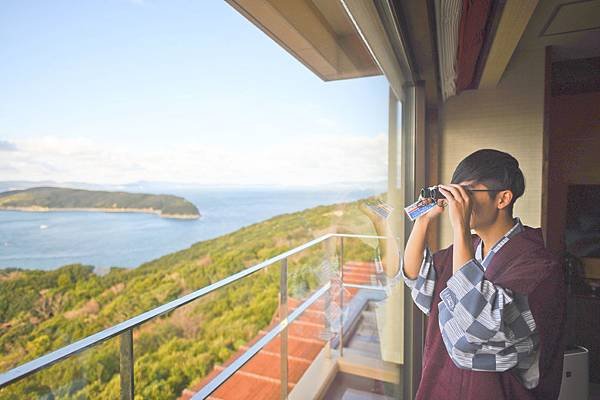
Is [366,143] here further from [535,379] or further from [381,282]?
[535,379]

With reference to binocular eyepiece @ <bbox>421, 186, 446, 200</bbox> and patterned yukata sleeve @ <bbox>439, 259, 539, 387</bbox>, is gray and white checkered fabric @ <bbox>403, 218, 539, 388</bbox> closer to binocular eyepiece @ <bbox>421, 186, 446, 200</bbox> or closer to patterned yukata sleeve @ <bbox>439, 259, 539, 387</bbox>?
patterned yukata sleeve @ <bbox>439, 259, 539, 387</bbox>

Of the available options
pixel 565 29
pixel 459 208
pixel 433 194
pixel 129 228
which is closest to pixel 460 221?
pixel 459 208

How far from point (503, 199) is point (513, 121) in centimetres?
69

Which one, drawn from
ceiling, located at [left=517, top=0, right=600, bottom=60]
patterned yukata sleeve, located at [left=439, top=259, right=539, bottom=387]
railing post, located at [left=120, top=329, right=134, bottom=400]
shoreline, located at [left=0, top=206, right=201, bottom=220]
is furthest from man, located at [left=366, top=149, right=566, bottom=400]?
shoreline, located at [left=0, top=206, right=201, bottom=220]

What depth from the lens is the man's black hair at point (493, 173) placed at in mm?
1027

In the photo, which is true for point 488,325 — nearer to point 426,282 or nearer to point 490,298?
point 490,298

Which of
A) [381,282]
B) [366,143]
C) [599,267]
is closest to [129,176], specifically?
[366,143]

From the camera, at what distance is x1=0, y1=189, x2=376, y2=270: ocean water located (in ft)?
3.92

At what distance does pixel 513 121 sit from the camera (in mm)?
1489

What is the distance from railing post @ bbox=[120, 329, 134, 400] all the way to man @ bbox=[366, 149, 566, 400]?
34.3 inches

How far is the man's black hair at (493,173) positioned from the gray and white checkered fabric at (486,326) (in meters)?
0.24

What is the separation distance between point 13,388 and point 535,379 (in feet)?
4.10

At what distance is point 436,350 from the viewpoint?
1.08m

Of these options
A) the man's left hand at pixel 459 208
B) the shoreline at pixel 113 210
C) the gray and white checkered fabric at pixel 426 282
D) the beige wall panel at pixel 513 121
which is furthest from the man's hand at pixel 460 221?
the shoreline at pixel 113 210
